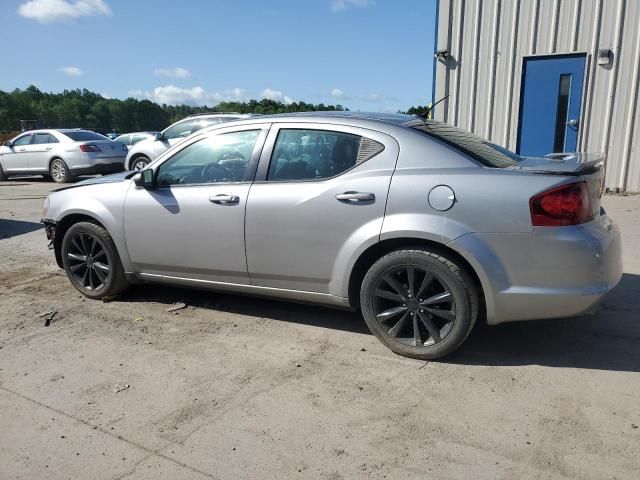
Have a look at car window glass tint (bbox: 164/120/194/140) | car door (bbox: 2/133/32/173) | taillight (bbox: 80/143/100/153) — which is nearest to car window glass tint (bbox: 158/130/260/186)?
car window glass tint (bbox: 164/120/194/140)

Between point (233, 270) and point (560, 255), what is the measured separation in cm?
229

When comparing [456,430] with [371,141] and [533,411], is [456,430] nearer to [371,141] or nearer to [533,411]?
[533,411]

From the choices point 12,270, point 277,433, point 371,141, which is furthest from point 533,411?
point 12,270

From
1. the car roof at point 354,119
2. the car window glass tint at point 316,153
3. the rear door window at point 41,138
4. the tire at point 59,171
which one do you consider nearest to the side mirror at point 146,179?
the car roof at point 354,119

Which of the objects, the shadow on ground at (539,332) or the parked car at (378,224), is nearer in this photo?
the parked car at (378,224)

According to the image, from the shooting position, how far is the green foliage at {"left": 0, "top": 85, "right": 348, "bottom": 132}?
80.7m

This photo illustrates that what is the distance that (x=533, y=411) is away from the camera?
2865 mm

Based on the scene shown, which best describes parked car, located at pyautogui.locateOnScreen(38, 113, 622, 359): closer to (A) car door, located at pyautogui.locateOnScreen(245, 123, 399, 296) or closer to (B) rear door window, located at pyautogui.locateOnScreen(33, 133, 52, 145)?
(A) car door, located at pyautogui.locateOnScreen(245, 123, 399, 296)

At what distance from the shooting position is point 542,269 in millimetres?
3094

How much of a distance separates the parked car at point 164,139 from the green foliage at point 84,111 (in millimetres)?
68713

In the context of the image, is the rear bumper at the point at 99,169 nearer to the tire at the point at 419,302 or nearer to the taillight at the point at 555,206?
the tire at the point at 419,302

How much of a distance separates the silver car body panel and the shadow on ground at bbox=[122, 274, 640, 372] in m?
0.41

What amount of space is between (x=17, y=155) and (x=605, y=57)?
14891 mm

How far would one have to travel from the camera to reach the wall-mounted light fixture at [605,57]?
9.08 m
